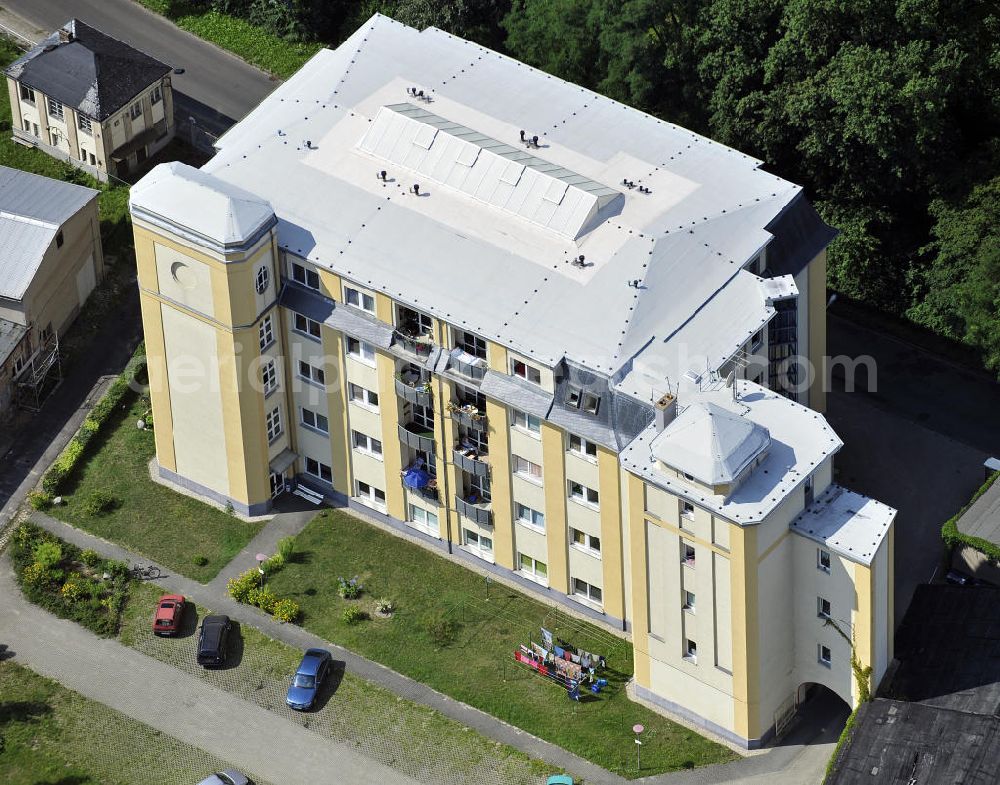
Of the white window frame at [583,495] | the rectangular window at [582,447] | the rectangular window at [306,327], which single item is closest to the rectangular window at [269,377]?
the rectangular window at [306,327]

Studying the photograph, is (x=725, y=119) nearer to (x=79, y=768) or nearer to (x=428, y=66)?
(x=428, y=66)

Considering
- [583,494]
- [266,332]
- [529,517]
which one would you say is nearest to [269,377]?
[266,332]

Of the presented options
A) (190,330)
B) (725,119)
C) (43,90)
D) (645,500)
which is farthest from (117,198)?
(645,500)

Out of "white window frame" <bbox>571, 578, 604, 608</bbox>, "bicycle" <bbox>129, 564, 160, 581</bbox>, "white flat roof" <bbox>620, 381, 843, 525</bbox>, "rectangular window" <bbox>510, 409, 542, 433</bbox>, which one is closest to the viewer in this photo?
"white flat roof" <bbox>620, 381, 843, 525</bbox>

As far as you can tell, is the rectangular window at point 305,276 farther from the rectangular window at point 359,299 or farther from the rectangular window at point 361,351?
the rectangular window at point 361,351

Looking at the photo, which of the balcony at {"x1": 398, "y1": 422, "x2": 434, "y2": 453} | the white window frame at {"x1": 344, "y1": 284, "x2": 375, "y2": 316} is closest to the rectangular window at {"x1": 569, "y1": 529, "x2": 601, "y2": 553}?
the balcony at {"x1": 398, "y1": 422, "x2": 434, "y2": 453}

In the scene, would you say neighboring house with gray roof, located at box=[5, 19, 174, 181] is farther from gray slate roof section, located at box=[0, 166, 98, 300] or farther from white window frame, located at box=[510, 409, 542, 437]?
white window frame, located at box=[510, 409, 542, 437]
